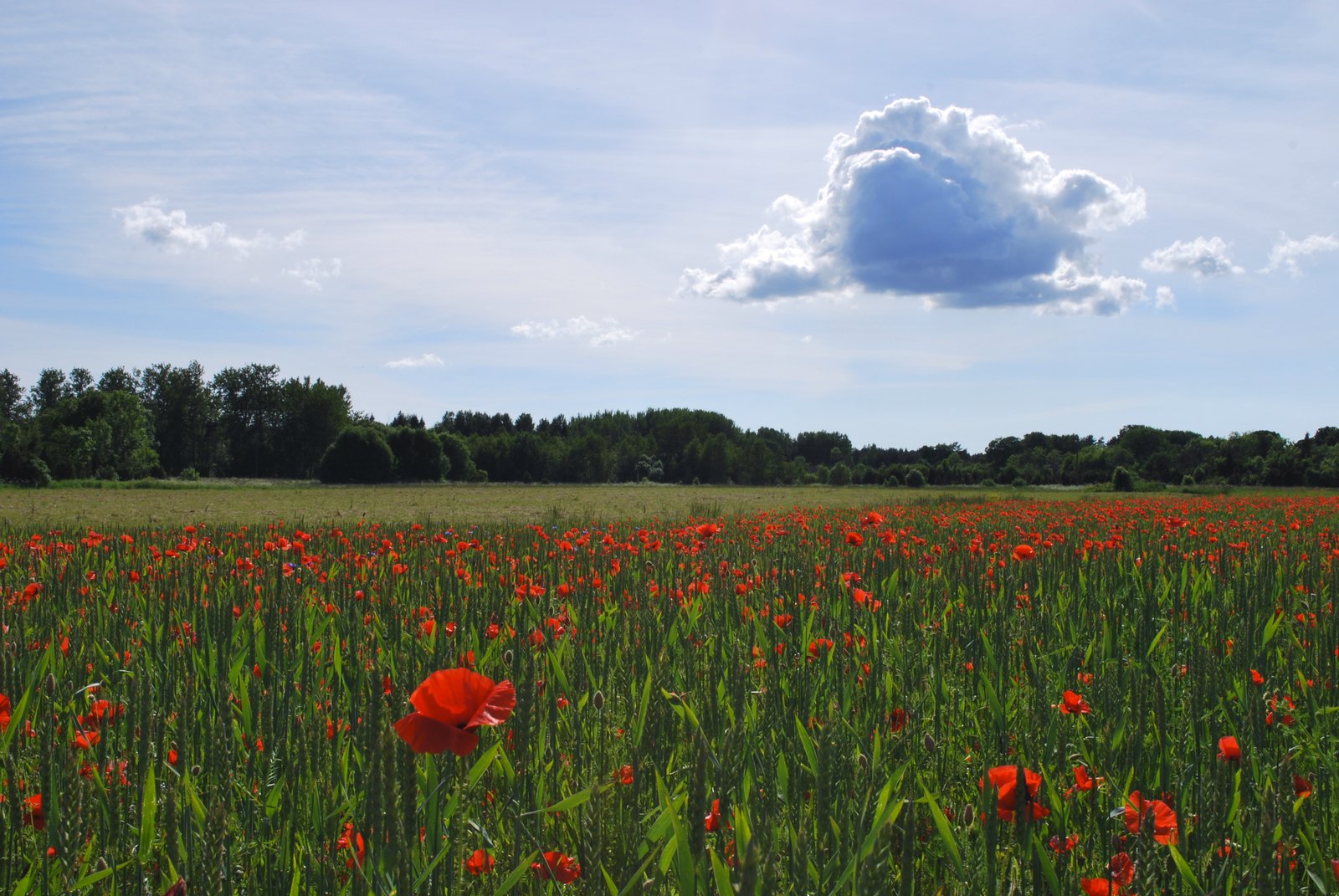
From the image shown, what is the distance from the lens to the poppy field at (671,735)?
60.8 inches

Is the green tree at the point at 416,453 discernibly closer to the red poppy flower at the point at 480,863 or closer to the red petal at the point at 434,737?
the red poppy flower at the point at 480,863

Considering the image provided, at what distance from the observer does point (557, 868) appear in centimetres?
161

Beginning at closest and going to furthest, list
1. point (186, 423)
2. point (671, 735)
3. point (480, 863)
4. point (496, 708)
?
point (496, 708), point (480, 863), point (671, 735), point (186, 423)

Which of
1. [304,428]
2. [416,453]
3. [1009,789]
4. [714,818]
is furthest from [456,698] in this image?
[304,428]

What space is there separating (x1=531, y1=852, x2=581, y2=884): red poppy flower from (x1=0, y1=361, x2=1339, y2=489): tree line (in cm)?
5803

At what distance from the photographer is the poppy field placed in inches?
60.8

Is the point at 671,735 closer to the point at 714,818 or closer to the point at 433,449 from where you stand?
the point at 714,818

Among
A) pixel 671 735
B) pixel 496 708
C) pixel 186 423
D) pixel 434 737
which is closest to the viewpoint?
pixel 434 737

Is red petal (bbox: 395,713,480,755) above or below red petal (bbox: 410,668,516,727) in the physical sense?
below

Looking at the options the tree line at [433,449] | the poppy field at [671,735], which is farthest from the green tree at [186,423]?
the poppy field at [671,735]

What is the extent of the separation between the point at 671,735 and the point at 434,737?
1.79 meters

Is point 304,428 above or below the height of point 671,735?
above

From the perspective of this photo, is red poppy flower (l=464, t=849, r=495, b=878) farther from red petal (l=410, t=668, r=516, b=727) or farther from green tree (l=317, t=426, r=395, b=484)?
green tree (l=317, t=426, r=395, b=484)

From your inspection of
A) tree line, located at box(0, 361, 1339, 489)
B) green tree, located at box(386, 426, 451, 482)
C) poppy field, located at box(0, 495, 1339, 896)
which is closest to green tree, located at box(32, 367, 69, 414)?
tree line, located at box(0, 361, 1339, 489)
